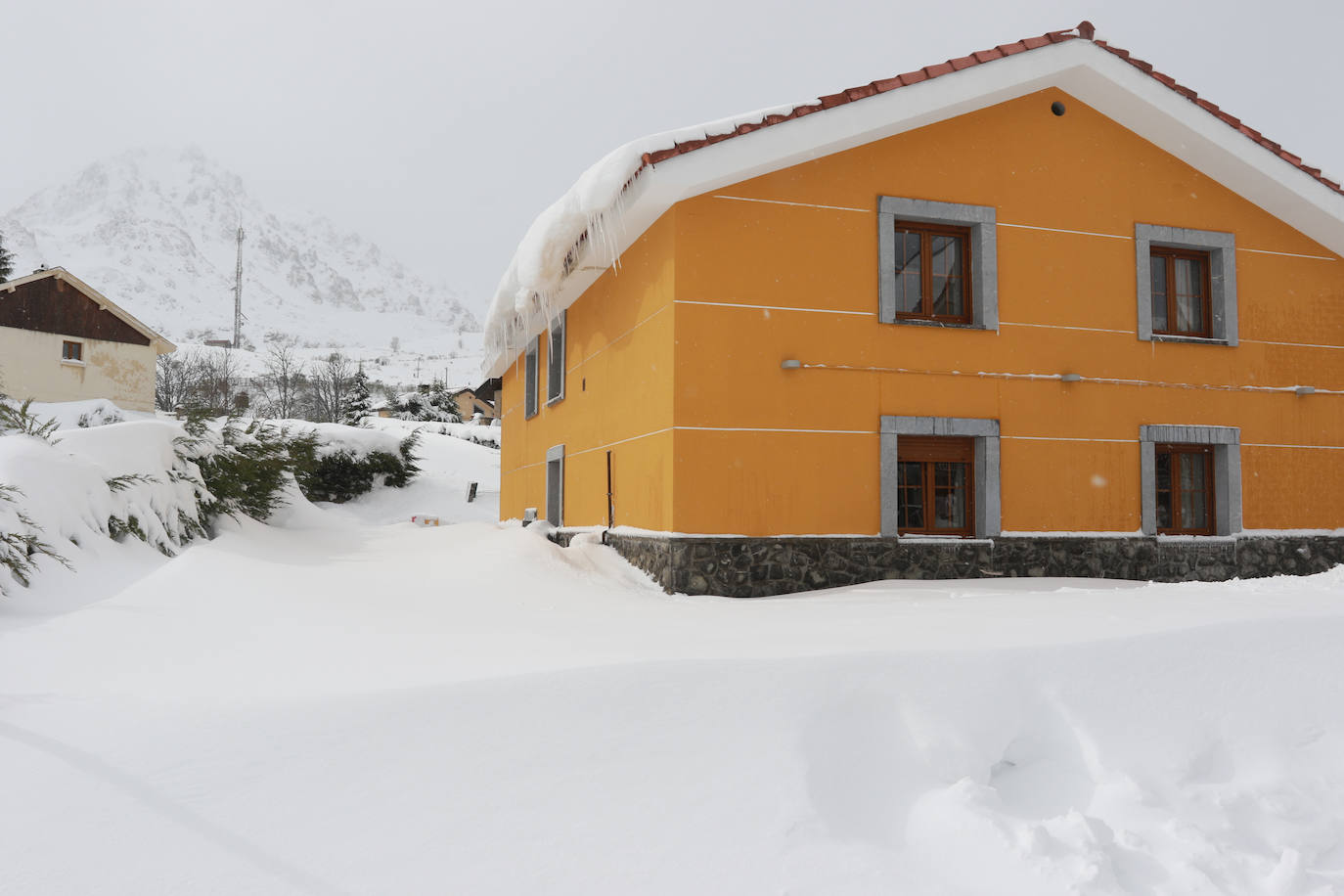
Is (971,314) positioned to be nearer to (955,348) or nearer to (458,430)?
(955,348)

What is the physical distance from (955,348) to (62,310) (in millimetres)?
28116

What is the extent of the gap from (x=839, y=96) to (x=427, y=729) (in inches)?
260

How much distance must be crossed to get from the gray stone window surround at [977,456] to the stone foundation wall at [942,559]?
207mm

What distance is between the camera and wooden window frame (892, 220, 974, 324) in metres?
8.49

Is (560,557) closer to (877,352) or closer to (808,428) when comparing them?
(808,428)

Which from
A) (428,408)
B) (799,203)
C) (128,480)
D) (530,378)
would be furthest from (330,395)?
(799,203)

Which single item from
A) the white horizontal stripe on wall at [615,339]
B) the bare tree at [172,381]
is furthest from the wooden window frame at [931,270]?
the bare tree at [172,381]

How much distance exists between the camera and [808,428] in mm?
7836

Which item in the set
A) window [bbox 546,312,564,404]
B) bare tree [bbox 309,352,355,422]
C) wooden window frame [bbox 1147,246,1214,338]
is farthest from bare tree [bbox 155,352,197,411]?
wooden window frame [bbox 1147,246,1214,338]

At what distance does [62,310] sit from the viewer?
2648cm

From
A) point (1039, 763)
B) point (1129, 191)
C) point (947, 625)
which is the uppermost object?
point (1129, 191)

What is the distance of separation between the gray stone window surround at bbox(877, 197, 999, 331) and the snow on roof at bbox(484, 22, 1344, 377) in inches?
30.0

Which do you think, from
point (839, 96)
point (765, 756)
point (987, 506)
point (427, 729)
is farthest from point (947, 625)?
point (839, 96)

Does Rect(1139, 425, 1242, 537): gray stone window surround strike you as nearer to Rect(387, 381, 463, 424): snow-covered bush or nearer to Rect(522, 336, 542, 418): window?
Rect(522, 336, 542, 418): window
